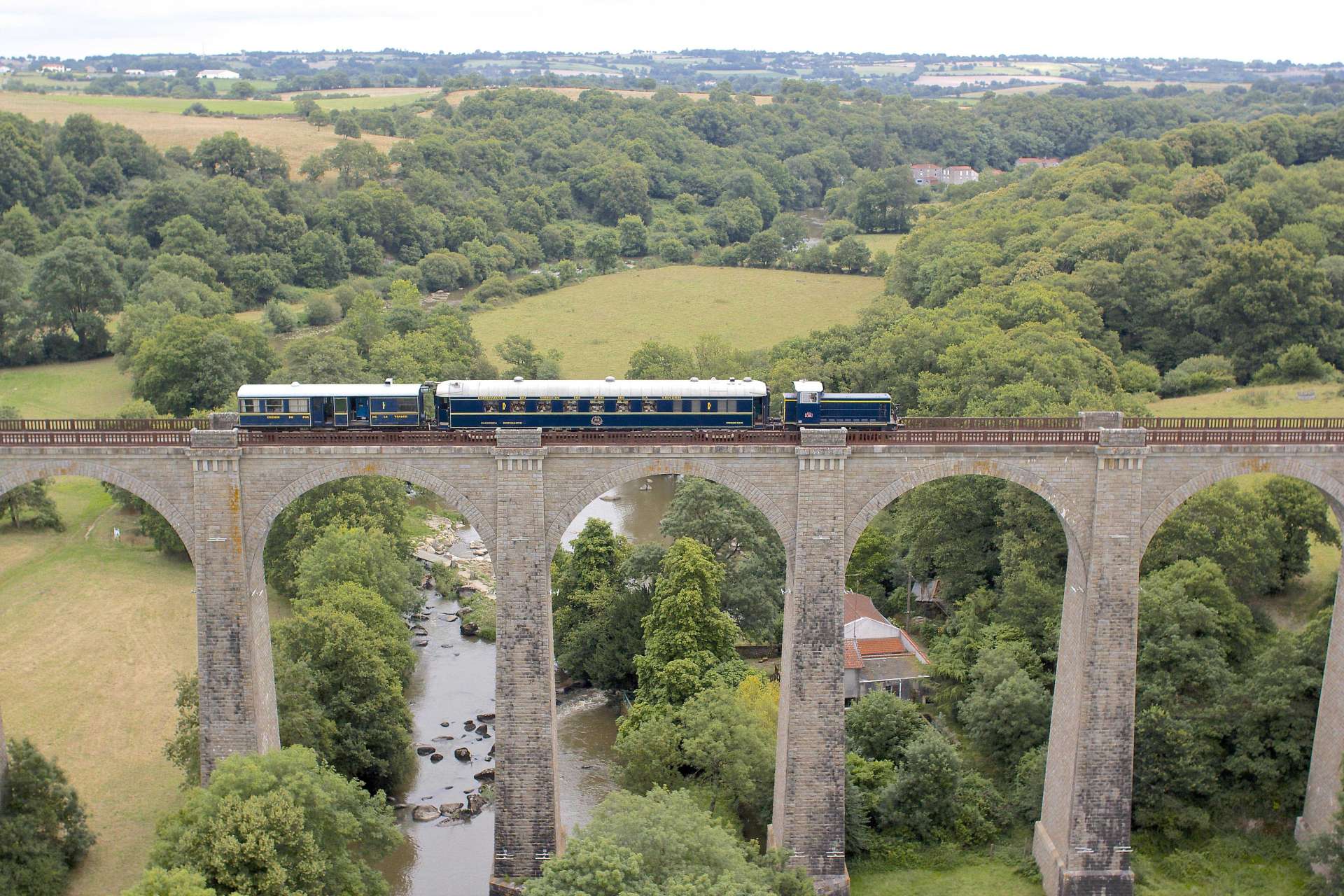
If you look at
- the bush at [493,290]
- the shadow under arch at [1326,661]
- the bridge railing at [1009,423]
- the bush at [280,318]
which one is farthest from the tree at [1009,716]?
the bush at [493,290]

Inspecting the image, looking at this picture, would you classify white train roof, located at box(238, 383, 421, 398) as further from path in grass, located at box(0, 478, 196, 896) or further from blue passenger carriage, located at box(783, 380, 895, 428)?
path in grass, located at box(0, 478, 196, 896)

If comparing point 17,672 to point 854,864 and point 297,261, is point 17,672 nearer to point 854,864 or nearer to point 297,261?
point 854,864

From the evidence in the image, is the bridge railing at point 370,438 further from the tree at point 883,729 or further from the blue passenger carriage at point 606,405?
the tree at point 883,729

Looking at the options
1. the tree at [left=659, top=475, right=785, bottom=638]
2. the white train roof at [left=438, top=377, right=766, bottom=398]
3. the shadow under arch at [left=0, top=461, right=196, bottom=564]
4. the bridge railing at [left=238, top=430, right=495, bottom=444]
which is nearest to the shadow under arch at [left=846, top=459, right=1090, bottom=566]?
the white train roof at [left=438, top=377, right=766, bottom=398]

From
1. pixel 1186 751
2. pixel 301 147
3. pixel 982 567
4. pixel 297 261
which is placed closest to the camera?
pixel 1186 751

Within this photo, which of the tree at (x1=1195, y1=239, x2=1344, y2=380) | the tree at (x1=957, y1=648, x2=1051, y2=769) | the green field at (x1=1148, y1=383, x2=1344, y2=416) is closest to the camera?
the tree at (x1=957, y1=648, x2=1051, y2=769)

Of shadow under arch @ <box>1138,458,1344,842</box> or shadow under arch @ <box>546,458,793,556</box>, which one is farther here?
shadow under arch @ <box>546,458,793,556</box>

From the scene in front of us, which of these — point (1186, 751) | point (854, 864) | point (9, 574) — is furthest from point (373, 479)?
point (1186, 751)
